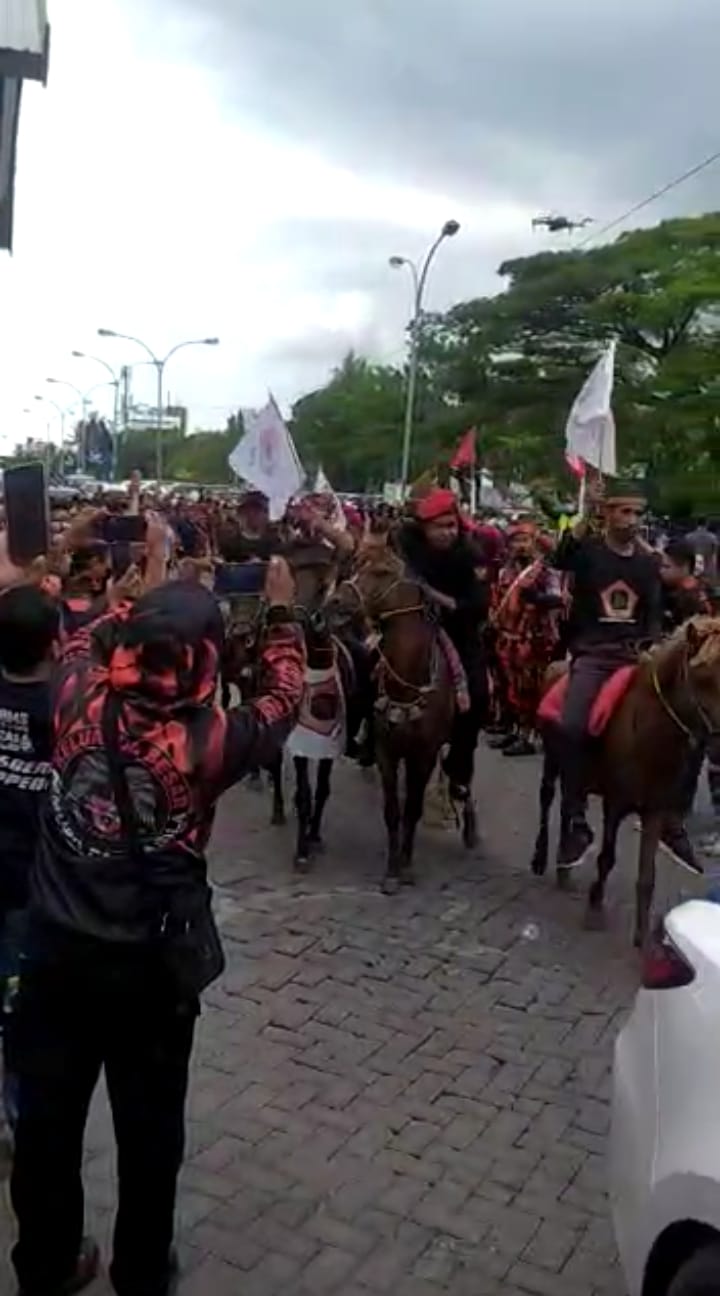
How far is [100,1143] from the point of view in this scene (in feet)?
15.5

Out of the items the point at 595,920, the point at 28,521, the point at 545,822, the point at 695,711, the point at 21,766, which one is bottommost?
the point at 595,920

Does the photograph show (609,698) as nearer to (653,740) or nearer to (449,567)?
(653,740)

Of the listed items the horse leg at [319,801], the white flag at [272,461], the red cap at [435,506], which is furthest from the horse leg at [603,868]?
the white flag at [272,461]

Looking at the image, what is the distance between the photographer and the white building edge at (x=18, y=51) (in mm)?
15172

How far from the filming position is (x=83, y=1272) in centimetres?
381

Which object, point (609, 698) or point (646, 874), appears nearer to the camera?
point (646, 874)

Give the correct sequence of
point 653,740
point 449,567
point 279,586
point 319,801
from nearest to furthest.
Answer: point 279,586 → point 653,740 → point 449,567 → point 319,801

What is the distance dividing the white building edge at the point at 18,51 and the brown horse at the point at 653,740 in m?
11.1

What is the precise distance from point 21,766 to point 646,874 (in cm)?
380

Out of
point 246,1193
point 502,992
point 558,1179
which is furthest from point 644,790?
point 246,1193

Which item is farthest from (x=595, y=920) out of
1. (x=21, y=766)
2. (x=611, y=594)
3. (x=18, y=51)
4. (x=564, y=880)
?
(x=18, y=51)

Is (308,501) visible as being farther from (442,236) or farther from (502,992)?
(442,236)

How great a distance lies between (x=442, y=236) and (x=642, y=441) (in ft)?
24.7

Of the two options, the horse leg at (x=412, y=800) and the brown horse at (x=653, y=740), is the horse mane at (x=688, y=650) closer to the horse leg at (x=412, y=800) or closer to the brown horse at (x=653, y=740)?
the brown horse at (x=653, y=740)
